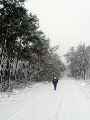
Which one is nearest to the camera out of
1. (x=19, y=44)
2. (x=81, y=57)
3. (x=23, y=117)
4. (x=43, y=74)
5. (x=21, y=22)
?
(x=23, y=117)

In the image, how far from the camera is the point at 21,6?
27.7m

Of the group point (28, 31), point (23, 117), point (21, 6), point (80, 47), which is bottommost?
point (23, 117)

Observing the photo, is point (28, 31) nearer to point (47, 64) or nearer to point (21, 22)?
point (21, 22)

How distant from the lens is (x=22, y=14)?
28.4 meters

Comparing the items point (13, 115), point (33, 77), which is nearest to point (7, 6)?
point (13, 115)

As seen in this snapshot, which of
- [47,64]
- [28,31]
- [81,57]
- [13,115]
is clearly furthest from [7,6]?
[81,57]

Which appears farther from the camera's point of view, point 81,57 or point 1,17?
point 81,57

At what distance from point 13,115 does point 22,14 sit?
59.2 ft

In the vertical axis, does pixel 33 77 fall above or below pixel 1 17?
below

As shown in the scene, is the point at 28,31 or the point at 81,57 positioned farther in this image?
the point at 81,57

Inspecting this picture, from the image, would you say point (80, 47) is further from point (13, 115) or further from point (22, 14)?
point (13, 115)

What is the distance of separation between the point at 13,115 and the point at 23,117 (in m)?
0.54

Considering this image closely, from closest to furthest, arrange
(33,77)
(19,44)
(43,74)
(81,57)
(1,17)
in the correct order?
1. (1,17)
2. (19,44)
3. (43,74)
4. (33,77)
5. (81,57)

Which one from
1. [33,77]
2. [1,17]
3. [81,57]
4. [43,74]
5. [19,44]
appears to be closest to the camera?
[1,17]
